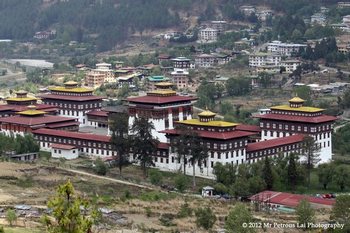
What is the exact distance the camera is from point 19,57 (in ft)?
475

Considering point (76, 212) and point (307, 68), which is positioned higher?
point (76, 212)

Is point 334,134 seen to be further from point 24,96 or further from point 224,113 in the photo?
point 24,96

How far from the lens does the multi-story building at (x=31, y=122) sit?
69062mm

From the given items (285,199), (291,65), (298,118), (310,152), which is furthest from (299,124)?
(291,65)

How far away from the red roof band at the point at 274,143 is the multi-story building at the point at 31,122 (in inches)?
634

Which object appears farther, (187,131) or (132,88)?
(132,88)

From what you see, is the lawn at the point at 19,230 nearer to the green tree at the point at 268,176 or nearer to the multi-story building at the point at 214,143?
the green tree at the point at 268,176

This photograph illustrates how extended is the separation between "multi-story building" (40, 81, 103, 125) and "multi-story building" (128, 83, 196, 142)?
9.16 meters

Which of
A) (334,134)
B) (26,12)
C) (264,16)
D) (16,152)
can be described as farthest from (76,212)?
(26,12)

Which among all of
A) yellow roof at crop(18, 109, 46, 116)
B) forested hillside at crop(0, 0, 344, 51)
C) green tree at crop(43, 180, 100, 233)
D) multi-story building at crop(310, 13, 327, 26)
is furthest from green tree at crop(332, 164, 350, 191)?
forested hillside at crop(0, 0, 344, 51)

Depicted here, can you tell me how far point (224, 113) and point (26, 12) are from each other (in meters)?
102

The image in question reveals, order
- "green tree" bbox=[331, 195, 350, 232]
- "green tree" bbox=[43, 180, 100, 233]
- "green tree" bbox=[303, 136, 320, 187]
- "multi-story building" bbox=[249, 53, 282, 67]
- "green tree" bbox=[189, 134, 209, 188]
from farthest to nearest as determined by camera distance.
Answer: "multi-story building" bbox=[249, 53, 282, 67]
"green tree" bbox=[303, 136, 320, 187]
"green tree" bbox=[189, 134, 209, 188]
"green tree" bbox=[331, 195, 350, 232]
"green tree" bbox=[43, 180, 100, 233]

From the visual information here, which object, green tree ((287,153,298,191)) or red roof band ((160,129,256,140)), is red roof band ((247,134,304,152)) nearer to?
red roof band ((160,129,256,140))

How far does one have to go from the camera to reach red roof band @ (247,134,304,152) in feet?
202
